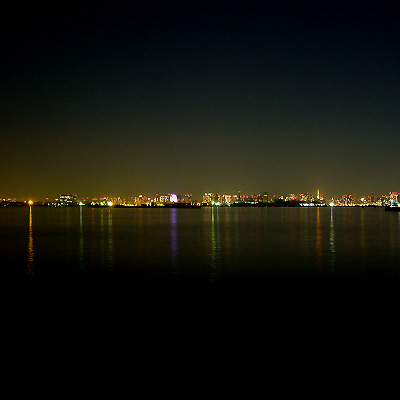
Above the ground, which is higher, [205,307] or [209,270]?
[205,307]

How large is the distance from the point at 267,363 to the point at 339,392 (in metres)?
1.06

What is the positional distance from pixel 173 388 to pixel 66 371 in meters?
1.57

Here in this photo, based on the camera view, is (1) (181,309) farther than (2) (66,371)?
Yes

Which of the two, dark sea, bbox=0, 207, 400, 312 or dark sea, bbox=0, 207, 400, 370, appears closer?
dark sea, bbox=0, 207, 400, 370


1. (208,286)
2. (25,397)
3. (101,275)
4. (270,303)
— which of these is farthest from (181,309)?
(101,275)

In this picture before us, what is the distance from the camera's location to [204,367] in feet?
18.3

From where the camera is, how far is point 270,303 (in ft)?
30.5

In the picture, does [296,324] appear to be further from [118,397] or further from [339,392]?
[118,397]

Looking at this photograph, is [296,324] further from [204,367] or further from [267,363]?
[204,367]

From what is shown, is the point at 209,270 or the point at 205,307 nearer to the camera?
the point at 205,307

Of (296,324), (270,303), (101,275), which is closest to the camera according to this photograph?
(296,324)

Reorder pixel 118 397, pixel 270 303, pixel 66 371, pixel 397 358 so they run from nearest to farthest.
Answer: pixel 118 397
pixel 66 371
pixel 397 358
pixel 270 303

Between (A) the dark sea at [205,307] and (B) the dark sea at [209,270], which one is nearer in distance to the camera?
(A) the dark sea at [205,307]

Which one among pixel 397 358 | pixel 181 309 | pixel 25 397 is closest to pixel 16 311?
pixel 181 309
